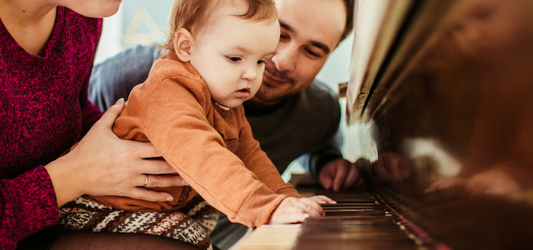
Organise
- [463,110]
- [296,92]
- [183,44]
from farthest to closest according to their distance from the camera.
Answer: [296,92] → [183,44] → [463,110]

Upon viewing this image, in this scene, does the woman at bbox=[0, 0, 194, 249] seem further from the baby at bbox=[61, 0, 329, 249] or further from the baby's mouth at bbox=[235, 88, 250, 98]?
the baby's mouth at bbox=[235, 88, 250, 98]

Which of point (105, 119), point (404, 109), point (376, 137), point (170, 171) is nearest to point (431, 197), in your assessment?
point (404, 109)

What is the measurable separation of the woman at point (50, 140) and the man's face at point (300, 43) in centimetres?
63

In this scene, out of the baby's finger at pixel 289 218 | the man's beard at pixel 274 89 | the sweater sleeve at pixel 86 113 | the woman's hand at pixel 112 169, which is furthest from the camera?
the man's beard at pixel 274 89

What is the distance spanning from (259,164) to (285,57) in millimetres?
532

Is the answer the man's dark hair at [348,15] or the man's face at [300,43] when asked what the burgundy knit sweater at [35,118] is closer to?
the man's face at [300,43]

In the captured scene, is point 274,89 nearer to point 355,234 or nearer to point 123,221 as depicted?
point 123,221

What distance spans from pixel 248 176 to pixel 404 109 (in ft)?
0.85

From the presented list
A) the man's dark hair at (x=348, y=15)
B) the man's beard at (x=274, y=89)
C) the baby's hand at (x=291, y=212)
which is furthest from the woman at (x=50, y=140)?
the man's dark hair at (x=348, y=15)

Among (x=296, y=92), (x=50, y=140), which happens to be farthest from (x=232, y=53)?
(x=296, y=92)

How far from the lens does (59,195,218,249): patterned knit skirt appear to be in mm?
771

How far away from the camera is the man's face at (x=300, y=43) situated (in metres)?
1.24

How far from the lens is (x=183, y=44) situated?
78cm

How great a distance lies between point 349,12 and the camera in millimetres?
1481
